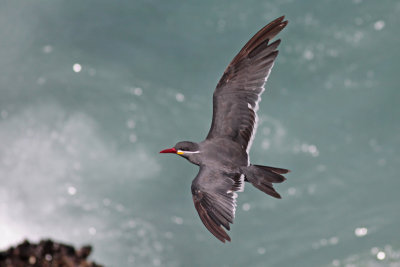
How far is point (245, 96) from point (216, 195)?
2.13 meters

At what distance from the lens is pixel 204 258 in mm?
41719

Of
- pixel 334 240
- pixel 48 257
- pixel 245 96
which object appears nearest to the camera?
pixel 48 257

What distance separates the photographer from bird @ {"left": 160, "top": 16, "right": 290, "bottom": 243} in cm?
862

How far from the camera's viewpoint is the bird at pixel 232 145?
28.3 ft

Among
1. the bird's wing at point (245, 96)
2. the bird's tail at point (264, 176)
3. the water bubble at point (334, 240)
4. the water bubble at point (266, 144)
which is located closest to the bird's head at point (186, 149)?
the bird's wing at point (245, 96)

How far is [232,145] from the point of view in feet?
29.7

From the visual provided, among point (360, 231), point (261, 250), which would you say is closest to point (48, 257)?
point (261, 250)

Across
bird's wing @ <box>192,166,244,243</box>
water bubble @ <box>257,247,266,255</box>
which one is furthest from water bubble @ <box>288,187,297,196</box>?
bird's wing @ <box>192,166,244,243</box>

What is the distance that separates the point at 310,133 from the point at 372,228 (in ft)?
40.6

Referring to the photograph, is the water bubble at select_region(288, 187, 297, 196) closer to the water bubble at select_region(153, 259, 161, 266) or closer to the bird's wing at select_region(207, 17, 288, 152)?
the water bubble at select_region(153, 259, 161, 266)

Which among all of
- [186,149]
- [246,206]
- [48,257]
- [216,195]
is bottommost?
[48,257]

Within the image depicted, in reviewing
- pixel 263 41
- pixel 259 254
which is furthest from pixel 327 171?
pixel 263 41

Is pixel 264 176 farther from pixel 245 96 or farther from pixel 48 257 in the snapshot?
pixel 48 257

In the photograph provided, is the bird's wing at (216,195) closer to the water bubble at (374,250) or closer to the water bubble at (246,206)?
the water bubble at (246,206)
